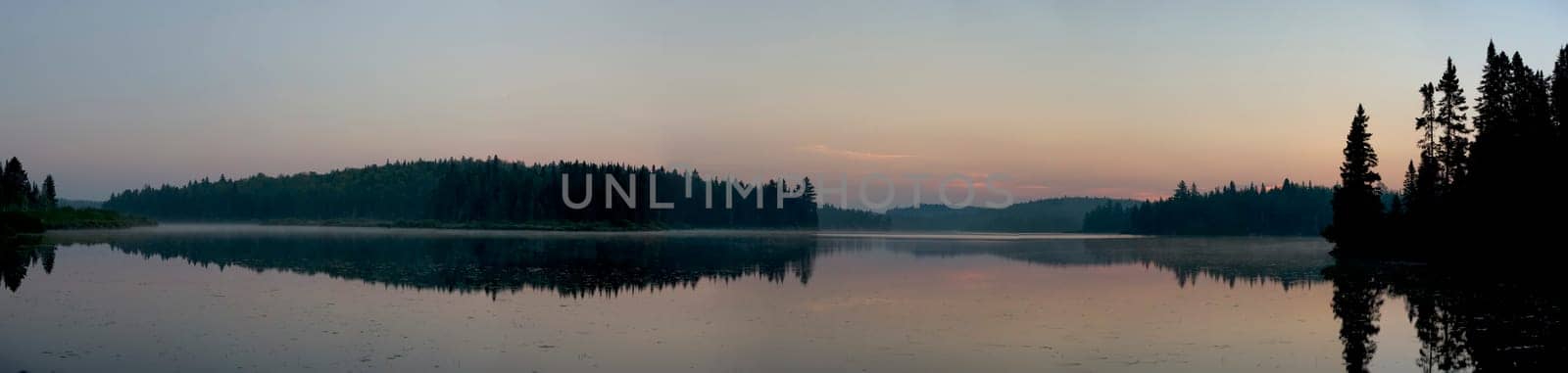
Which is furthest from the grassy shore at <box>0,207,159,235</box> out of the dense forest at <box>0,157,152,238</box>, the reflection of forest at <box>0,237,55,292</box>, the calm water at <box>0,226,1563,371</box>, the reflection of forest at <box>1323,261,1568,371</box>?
the reflection of forest at <box>1323,261,1568,371</box>

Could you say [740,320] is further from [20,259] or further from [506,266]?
[20,259]

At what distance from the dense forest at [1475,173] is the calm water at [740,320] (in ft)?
28.6

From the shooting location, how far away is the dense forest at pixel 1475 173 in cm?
5238

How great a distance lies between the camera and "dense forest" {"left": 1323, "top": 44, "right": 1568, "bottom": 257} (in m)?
52.4

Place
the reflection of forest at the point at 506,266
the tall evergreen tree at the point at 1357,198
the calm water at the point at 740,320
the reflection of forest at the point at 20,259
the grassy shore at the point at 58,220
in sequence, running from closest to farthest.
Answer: the calm water at the point at 740,320, the reflection of forest at the point at 20,259, the reflection of forest at the point at 506,266, the tall evergreen tree at the point at 1357,198, the grassy shore at the point at 58,220

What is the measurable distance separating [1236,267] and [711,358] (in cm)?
4651

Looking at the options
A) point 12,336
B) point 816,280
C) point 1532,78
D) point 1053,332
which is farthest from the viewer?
point 1532,78

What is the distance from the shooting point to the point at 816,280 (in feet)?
142

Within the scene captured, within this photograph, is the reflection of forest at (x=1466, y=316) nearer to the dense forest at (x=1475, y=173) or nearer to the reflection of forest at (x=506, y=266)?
the dense forest at (x=1475, y=173)

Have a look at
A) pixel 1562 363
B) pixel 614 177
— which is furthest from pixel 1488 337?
pixel 614 177

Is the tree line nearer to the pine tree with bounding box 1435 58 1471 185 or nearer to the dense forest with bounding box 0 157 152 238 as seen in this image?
the dense forest with bounding box 0 157 152 238

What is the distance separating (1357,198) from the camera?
7325 centimetres

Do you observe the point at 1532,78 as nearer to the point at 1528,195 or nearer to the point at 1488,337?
the point at 1528,195

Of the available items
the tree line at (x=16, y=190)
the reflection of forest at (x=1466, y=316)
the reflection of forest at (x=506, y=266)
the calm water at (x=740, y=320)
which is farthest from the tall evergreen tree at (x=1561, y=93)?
the tree line at (x=16, y=190)
